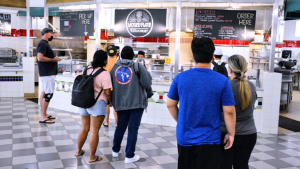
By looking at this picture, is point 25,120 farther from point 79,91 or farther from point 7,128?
point 79,91

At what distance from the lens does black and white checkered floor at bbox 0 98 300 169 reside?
381 cm

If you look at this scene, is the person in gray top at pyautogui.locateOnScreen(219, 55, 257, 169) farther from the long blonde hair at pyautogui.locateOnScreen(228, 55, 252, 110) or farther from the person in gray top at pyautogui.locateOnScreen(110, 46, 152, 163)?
the person in gray top at pyautogui.locateOnScreen(110, 46, 152, 163)

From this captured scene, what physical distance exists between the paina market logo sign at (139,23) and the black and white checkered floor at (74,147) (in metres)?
2.14

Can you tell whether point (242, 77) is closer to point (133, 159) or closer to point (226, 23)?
point (133, 159)

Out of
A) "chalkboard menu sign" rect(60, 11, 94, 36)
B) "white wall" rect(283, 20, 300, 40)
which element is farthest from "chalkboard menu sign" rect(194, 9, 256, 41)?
"white wall" rect(283, 20, 300, 40)

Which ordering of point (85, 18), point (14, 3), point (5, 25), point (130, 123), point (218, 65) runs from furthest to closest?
point (5, 25) → point (14, 3) → point (85, 18) → point (218, 65) → point (130, 123)

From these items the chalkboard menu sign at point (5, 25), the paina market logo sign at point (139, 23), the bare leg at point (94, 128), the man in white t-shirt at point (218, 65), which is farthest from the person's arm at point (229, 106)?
the chalkboard menu sign at point (5, 25)

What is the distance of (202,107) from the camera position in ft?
6.75

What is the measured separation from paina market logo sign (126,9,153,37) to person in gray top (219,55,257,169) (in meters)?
4.20

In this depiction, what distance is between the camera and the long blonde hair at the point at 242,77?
7.91 feet

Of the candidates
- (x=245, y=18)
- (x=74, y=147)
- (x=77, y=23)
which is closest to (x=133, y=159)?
(x=74, y=147)

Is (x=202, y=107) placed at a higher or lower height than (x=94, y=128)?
higher

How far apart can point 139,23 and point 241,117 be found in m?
4.53

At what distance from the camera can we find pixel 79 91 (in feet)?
11.4
